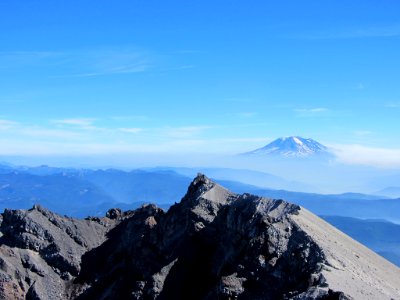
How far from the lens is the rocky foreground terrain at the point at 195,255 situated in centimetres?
3644

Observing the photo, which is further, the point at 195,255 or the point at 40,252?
the point at 40,252

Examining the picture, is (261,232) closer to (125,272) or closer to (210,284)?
(210,284)

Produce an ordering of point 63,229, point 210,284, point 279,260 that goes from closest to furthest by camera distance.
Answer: point 279,260 → point 210,284 → point 63,229

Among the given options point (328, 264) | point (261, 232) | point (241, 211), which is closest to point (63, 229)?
point (241, 211)

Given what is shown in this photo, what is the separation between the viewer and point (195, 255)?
50.0 metres

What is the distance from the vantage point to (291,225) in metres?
43.2

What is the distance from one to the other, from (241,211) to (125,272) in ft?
52.1

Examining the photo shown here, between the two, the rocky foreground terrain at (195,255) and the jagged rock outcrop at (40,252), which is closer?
the rocky foreground terrain at (195,255)

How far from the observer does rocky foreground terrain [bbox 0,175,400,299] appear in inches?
1435

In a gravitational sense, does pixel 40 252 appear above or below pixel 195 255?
below

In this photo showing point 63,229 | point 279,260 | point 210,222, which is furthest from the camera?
point 63,229

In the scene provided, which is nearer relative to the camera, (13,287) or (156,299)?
(156,299)

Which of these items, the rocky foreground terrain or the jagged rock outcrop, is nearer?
the rocky foreground terrain

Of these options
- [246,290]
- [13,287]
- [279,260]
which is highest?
[279,260]
